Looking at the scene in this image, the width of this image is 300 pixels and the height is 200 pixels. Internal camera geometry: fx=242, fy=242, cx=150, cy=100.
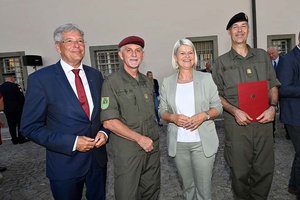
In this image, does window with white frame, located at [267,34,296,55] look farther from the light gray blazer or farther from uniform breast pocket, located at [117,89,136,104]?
uniform breast pocket, located at [117,89,136,104]

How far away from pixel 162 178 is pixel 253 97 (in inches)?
84.7

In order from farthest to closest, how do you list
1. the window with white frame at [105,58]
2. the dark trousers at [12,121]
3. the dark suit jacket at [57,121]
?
the window with white frame at [105,58]
the dark trousers at [12,121]
the dark suit jacket at [57,121]

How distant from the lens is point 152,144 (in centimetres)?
221

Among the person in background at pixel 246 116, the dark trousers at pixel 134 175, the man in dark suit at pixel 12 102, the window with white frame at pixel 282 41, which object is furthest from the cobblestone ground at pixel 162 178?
the window with white frame at pixel 282 41

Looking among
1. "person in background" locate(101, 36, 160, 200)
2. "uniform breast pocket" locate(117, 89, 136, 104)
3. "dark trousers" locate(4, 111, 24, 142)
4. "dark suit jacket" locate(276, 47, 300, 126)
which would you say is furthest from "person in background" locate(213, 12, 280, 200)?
"dark trousers" locate(4, 111, 24, 142)

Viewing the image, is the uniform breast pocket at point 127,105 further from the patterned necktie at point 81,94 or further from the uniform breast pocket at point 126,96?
the patterned necktie at point 81,94

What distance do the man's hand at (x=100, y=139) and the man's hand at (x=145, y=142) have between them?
0.98ft

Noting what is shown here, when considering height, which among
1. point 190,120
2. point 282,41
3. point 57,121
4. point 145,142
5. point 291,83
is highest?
point 282,41

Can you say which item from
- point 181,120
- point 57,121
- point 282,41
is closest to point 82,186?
point 57,121

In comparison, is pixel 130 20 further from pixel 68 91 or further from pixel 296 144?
pixel 68 91

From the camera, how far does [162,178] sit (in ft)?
13.0

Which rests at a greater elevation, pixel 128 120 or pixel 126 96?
pixel 126 96

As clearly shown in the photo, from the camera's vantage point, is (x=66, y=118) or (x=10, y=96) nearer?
(x=66, y=118)

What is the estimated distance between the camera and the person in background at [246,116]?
2506mm
